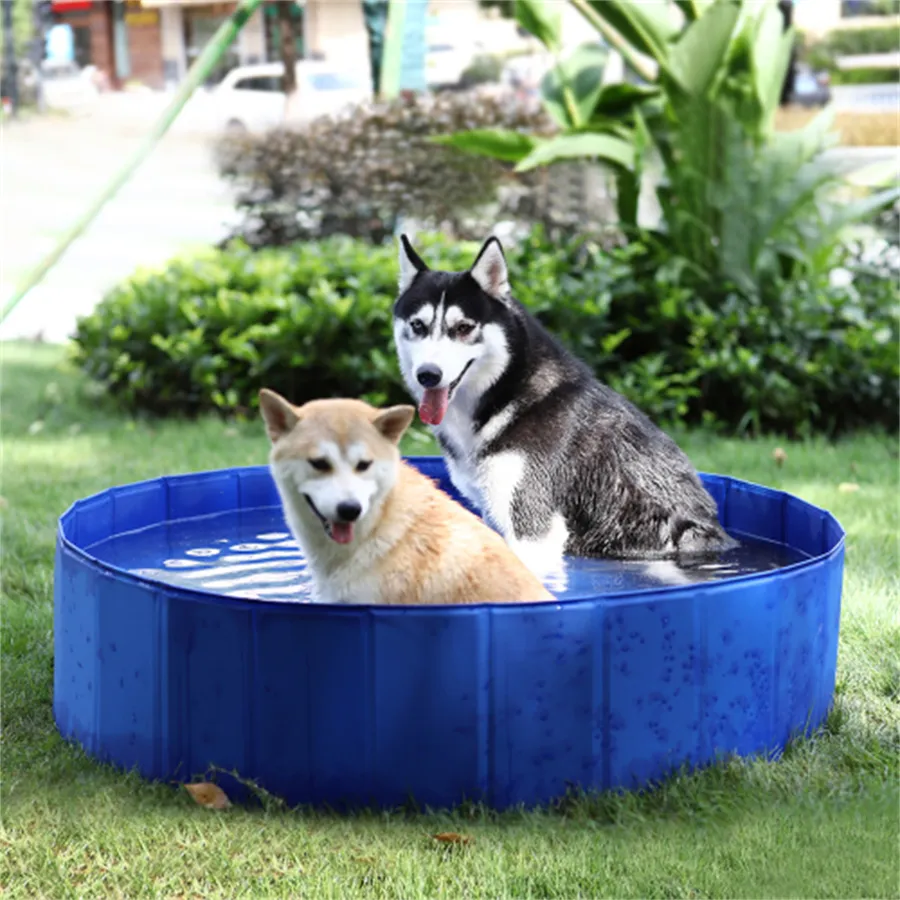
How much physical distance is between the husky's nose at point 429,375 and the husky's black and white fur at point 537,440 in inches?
4.2

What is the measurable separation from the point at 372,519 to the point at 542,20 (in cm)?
601

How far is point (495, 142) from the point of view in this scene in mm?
8688

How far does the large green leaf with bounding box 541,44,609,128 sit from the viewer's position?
895 centimetres

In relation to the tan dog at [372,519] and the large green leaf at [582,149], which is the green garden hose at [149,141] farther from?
the tan dog at [372,519]

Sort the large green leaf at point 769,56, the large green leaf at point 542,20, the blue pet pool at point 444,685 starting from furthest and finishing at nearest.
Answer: the large green leaf at point 542,20 < the large green leaf at point 769,56 < the blue pet pool at point 444,685

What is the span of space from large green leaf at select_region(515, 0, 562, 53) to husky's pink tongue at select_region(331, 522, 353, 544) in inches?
240

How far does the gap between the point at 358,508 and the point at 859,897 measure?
152cm

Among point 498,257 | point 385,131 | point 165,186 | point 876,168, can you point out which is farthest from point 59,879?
point 165,186

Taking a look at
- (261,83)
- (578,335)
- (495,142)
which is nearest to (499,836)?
(578,335)

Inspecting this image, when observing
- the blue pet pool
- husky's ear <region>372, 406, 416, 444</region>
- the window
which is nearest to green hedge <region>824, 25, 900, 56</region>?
the window

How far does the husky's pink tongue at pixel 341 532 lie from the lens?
3471 millimetres

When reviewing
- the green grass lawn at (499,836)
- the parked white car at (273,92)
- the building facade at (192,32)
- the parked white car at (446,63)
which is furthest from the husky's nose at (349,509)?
the parked white car at (446,63)

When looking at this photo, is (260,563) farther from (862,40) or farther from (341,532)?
(862,40)

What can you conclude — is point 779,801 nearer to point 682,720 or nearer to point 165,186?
point 682,720
